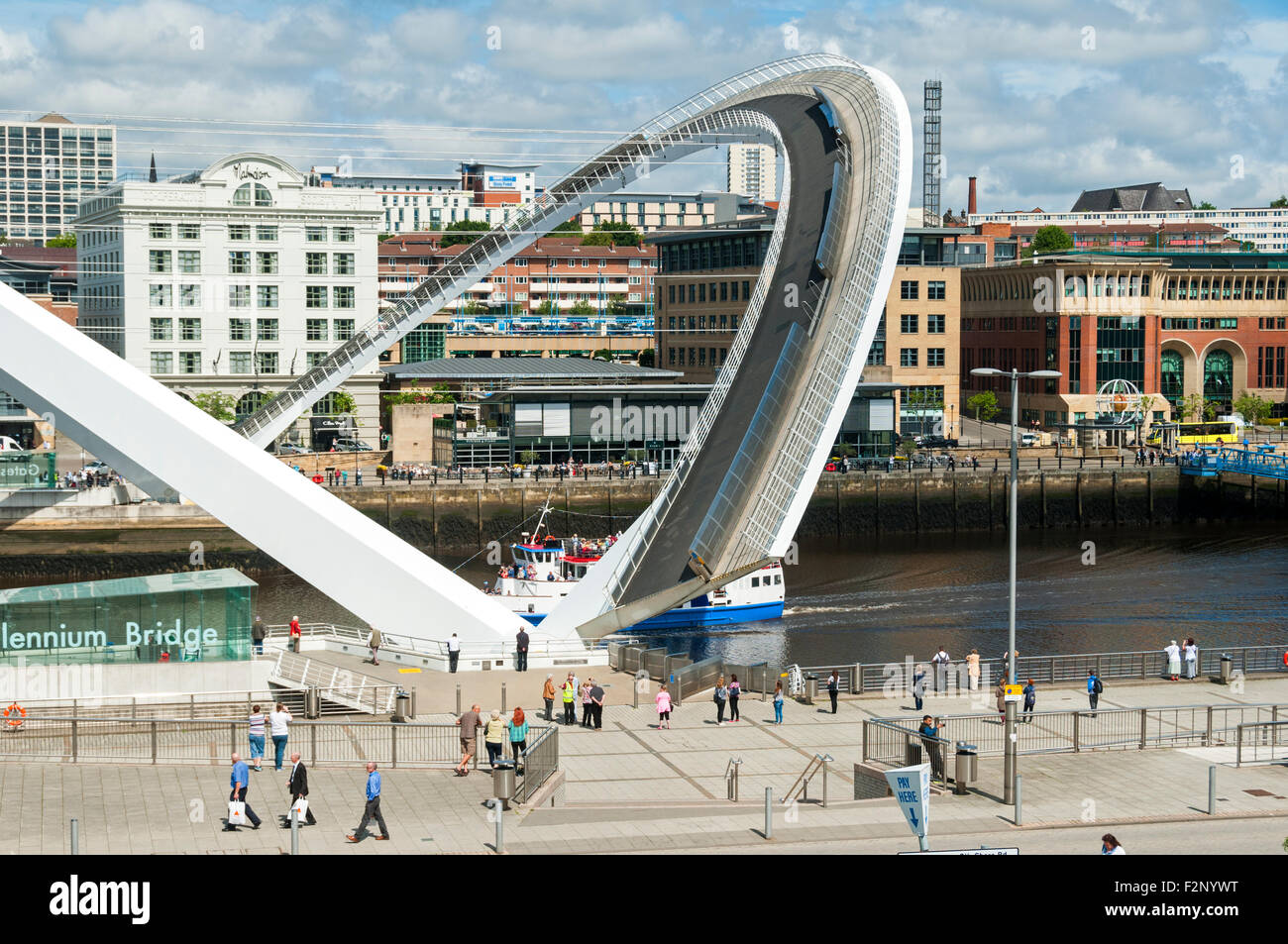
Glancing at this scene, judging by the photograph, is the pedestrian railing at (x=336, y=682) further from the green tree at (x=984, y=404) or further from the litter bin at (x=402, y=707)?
the green tree at (x=984, y=404)

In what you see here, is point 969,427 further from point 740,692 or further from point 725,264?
point 740,692

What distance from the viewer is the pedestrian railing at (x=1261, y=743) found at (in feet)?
83.7

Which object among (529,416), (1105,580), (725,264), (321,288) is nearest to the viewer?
(1105,580)

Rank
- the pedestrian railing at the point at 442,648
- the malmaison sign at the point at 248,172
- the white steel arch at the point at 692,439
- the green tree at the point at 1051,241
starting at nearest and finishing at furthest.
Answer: the white steel arch at the point at 692,439 → the pedestrian railing at the point at 442,648 → the malmaison sign at the point at 248,172 → the green tree at the point at 1051,241

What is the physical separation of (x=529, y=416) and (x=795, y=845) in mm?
54763

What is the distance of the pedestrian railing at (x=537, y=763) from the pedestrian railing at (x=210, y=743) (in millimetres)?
28

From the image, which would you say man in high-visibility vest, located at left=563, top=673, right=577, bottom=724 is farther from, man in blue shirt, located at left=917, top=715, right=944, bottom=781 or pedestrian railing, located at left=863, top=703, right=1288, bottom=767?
man in blue shirt, located at left=917, top=715, right=944, bottom=781

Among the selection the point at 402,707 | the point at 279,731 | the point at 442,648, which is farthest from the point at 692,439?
the point at 279,731

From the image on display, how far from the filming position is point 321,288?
260ft

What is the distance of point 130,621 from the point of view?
29.6 m

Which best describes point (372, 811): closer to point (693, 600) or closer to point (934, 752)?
point (934, 752)

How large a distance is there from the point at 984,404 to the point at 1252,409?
51.3 ft

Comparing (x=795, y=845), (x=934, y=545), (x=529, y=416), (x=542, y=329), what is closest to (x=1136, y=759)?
(x=795, y=845)

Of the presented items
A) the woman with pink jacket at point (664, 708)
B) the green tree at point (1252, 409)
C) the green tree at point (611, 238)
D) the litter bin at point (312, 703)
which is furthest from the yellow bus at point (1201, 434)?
the green tree at point (611, 238)
